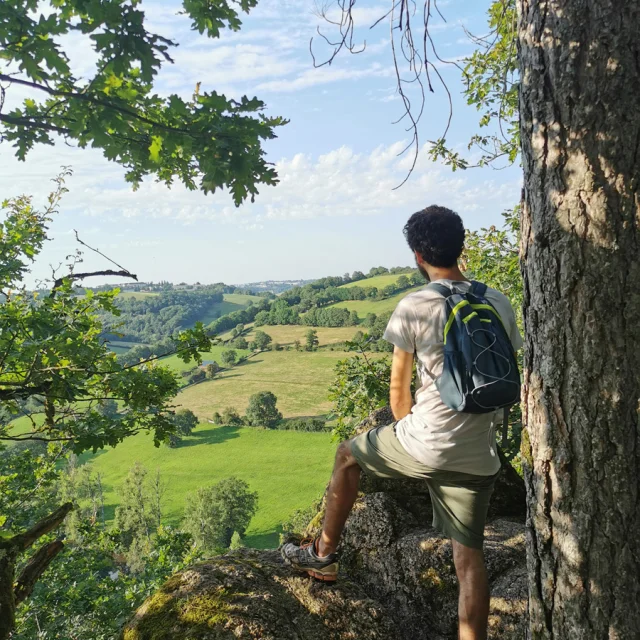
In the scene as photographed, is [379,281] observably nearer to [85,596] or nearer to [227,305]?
[227,305]

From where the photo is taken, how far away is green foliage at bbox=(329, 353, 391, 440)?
8328mm

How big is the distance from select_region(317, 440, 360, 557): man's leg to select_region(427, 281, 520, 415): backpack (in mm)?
865

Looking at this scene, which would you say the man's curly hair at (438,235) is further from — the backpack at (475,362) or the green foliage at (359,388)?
the green foliage at (359,388)

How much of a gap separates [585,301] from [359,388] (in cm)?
678

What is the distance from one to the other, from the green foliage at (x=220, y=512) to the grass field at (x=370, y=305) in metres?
36.7

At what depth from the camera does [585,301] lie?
1.89m

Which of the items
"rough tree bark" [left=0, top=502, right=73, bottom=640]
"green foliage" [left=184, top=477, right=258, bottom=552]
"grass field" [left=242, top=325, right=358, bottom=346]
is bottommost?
"green foliage" [left=184, top=477, right=258, bottom=552]

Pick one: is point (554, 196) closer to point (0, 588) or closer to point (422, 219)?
point (422, 219)

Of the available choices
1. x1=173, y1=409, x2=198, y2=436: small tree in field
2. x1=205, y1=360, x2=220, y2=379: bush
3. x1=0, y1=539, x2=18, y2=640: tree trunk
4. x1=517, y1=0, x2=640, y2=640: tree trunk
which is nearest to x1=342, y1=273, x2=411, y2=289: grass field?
x1=205, y1=360, x2=220, y2=379: bush

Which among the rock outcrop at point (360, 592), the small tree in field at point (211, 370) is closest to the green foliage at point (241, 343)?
the small tree in field at point (211, 370)

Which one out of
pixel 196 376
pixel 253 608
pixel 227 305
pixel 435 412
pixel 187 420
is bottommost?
pixel 187 420

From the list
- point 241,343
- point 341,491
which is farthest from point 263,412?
point 341,491

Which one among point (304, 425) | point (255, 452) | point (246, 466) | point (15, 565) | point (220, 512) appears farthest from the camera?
point (304, 425)

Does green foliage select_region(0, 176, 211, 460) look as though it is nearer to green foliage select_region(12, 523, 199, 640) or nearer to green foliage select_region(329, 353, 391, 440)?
green foliage select_region(329, 353, 391, 440)
